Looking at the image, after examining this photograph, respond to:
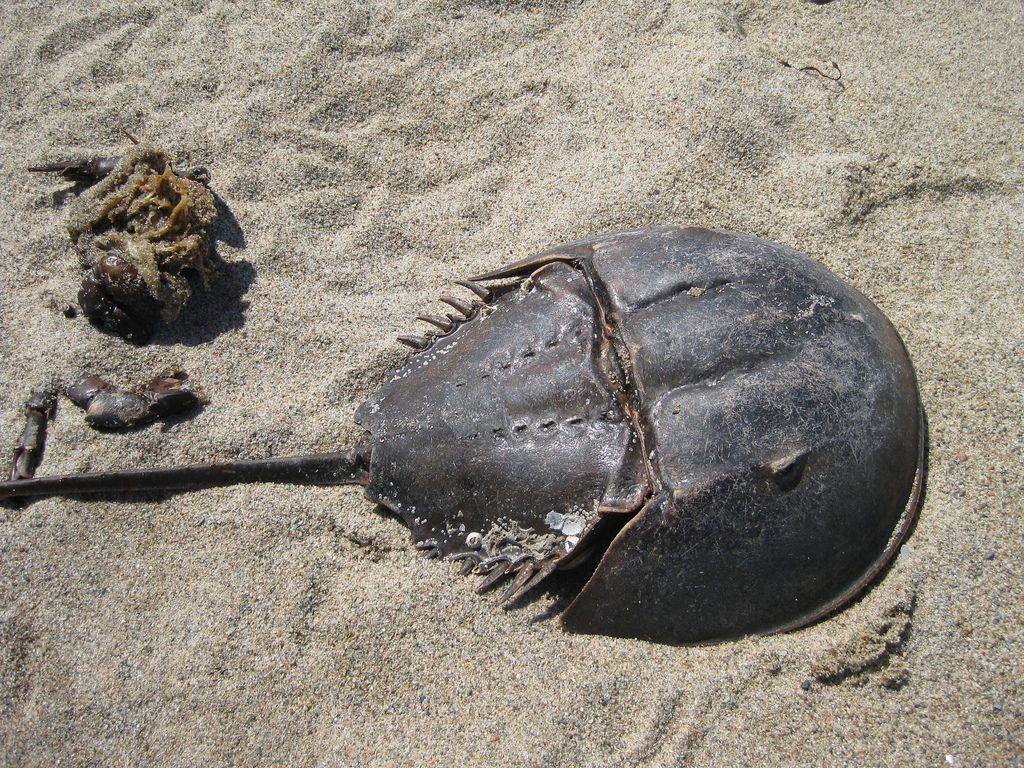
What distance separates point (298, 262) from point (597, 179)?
1.41 metres

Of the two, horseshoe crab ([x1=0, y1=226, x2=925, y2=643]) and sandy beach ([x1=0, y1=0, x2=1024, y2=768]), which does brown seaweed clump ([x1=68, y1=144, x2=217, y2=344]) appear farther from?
horseshoe crab ([x1=0, y1=226, x2=925, y2=643])

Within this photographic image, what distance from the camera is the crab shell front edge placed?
1.73 metres

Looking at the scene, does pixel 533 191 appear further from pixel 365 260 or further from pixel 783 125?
pixel 783 125

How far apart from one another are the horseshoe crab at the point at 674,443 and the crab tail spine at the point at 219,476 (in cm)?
16

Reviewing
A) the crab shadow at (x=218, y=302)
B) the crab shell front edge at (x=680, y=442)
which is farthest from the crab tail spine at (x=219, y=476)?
the crab shadow at (x=218, y=302)

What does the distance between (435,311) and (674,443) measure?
1.33m

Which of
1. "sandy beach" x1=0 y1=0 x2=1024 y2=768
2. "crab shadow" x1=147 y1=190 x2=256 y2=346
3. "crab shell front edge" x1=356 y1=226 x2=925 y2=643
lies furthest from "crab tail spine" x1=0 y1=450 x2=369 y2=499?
"crab shadow" x1=147 y1=190 x2=256 y2=346

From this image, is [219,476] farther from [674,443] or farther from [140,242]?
[674,443]

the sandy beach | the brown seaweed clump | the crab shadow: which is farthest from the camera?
the crab shadow

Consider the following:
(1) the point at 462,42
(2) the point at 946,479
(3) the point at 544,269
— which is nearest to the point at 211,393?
(3) the point at 544,269

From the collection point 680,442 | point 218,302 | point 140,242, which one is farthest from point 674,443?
point 140,242

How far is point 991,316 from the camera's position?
2.45 meters

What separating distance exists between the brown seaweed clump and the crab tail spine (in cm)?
71

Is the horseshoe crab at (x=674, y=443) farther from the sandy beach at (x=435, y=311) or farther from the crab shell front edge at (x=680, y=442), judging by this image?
the sandy beach at (x=435, y=311)
